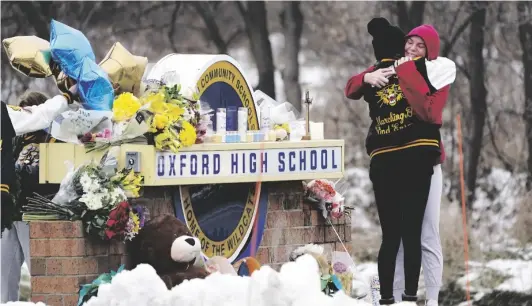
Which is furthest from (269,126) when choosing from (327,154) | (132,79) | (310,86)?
(310,86)

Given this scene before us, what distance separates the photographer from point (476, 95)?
16.6m

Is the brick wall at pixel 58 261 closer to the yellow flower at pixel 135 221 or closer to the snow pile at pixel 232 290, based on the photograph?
the yellow flower at pixel 135 221

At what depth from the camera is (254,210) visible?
29.9ft

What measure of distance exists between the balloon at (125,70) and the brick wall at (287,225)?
1119mm

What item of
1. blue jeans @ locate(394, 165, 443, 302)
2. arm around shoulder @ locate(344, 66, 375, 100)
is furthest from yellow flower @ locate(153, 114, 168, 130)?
blue jeans @ locate(394, 165, 443, 302)

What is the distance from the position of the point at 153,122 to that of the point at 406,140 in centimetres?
135

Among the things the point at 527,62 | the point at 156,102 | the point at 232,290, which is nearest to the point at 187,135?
the point at 156,102

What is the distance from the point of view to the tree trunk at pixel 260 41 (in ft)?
50.8

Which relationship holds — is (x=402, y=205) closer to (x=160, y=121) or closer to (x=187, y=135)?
(x=187, y=135)

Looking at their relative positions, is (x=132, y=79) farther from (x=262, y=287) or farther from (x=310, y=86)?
(x=310, y=86)

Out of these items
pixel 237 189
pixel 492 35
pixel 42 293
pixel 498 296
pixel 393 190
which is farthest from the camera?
pixel 492 35

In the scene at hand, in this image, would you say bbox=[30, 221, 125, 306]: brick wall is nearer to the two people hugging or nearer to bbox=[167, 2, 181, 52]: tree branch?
the two people hugging

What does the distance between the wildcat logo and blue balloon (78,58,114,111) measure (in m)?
1.45

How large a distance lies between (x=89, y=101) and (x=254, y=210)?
139 cm
